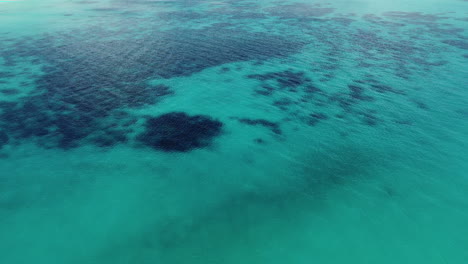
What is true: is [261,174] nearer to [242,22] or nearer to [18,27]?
[242,22]

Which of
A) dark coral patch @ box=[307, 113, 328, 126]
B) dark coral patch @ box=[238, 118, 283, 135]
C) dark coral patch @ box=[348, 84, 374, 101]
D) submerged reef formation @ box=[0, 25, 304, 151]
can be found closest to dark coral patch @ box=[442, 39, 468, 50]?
submerged reef formation @ box=[0, 25, 304, 151]

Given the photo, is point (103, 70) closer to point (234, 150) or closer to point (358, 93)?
point (234, 150)

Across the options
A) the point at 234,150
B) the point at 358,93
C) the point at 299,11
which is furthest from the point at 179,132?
the point at 299,11

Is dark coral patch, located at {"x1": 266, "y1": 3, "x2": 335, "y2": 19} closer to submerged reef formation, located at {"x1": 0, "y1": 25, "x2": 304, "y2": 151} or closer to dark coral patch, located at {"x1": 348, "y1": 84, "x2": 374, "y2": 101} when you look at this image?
submerged reef formation, located at {"x1": 0, "y1": 25, "x2": 304, "y2": 151}

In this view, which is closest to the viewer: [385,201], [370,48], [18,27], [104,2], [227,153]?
[385,201]

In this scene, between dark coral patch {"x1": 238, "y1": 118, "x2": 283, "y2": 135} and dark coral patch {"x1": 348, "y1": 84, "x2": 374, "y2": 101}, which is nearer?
dark coral patch {"x1": 238, "y1": 118, "x2": 283, "y2": 135}

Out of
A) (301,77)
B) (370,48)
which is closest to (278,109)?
(301,77)
